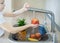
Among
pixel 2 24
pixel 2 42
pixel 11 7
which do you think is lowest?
pixel 2 42

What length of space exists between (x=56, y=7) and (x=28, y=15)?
341 millimetres

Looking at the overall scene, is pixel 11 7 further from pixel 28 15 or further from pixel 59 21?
pixel 59 21

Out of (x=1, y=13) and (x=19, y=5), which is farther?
(x=19, y=5)

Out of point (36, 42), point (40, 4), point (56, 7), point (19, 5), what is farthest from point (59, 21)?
point (36, 42)

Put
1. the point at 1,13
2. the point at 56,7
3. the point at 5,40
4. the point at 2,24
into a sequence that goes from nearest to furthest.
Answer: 1. the point at 2,24
2. the point at 1,13
3. the point at 5,40
4. the point at 56,7

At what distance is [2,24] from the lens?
1120 millimetres

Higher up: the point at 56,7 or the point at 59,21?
the point at 56,7

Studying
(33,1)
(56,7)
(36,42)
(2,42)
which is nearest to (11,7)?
(33,1)

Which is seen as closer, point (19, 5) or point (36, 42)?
point (36, 42)

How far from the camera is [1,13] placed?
4.05 feet

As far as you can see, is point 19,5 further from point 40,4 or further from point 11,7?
point 40,4

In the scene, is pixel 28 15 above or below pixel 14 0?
below

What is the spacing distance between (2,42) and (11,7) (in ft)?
1.34

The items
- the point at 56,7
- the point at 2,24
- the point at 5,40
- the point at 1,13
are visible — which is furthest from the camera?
the point at 56,7
